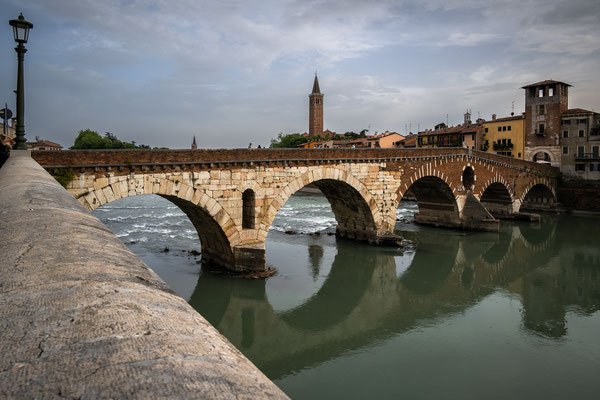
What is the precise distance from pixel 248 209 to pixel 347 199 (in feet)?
20.6

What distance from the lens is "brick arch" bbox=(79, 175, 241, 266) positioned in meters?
11.0

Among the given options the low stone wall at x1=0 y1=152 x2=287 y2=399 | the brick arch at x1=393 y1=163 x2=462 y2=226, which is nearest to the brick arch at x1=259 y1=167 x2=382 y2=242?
the brick arch at x1=393 y1=163 x2=462 y2=226

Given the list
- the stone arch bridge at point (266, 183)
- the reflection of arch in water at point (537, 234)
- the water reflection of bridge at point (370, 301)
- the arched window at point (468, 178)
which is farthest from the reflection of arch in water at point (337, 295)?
the arched window at point (468, 178)

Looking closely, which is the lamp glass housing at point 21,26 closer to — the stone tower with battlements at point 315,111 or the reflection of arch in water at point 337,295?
the reflection of arch in water at point 337,295

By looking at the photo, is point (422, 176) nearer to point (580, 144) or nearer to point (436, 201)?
point (436, 201)

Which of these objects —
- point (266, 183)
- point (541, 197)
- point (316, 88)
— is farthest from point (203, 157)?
point (316, 88)

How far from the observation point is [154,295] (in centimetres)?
143

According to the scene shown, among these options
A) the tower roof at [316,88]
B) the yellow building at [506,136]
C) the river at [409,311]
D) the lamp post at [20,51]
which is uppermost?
the tower roof at [316,88]

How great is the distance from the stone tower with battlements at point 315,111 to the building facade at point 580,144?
54063mm

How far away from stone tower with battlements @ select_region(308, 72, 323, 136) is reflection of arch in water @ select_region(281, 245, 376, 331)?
70.2m

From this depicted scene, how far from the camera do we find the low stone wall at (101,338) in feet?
2.79

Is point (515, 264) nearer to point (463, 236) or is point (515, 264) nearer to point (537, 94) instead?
point (463, 236)

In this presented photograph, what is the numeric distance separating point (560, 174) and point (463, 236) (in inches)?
628

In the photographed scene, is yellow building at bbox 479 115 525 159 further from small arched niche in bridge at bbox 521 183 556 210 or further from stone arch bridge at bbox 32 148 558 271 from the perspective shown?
stone arch bridge at bbox 32 148 558 271
